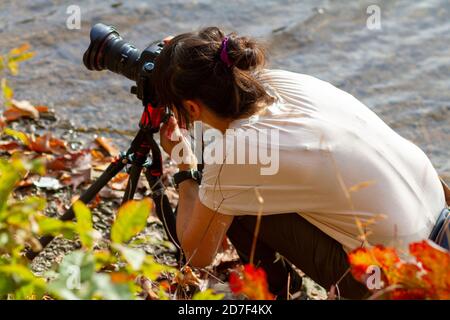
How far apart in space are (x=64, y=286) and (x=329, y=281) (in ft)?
3.91

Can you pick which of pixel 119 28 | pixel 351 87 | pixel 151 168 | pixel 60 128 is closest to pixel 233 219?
pixel 151 168

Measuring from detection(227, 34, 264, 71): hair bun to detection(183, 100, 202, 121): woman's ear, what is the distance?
6.3 inches

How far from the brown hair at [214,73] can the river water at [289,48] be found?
1.63 metres

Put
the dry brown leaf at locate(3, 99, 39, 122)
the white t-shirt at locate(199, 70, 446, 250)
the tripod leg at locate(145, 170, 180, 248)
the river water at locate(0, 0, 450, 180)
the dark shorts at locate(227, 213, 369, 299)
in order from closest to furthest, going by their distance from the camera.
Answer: the white t-shirt at locate(199, 70, 446, 250), the dark shorts at locate(227, 213, 369, 299), the tripod leg at locate(145, 170, 180, 248), the dry brown leaf at locate(3, 99, 39, 122), the river water at locate(0, 0, 450, 180)

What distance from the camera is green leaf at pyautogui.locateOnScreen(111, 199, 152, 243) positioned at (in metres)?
1.18

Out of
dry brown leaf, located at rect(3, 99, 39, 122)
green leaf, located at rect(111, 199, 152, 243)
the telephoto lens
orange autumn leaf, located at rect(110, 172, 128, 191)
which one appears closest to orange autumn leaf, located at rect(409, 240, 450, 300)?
green leaf, located at rect(111, 199, 152, 243)

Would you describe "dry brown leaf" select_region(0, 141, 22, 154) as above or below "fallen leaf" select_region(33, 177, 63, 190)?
above

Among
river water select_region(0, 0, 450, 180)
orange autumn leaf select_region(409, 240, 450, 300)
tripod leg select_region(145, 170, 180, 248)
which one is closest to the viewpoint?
orange autumn leaf select_region(409, 240, 450, 300)

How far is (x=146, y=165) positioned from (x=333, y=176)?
2.42ft

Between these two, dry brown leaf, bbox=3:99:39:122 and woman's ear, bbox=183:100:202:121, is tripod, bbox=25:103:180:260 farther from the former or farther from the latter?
dry brown leaf, bbox=3:99:39:122

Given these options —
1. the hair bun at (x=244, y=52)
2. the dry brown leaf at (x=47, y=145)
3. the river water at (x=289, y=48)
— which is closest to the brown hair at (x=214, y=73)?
the hair bun at (x=244, y=52)

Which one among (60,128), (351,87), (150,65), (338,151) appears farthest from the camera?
(351,87)

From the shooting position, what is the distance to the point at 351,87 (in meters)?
4.02

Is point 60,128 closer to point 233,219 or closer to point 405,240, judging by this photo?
point 233,219
